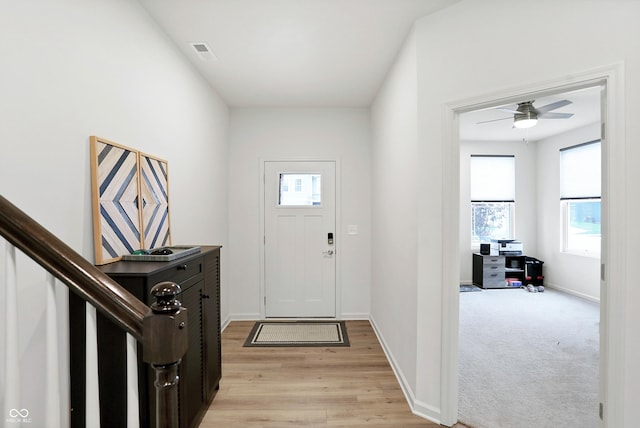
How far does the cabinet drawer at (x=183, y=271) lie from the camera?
65.8 inches

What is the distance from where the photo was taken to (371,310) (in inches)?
161

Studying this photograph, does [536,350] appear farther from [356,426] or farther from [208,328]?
[208,328]

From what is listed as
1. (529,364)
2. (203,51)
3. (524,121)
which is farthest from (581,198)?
(203,51)

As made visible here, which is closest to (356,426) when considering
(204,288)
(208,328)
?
(208,328)

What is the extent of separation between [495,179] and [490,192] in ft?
0.90

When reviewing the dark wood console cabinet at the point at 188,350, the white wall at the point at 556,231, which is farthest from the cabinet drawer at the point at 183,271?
the white wall at the point at 556,231

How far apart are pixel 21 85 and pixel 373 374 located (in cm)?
295

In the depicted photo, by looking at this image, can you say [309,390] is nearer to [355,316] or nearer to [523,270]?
[355,316]

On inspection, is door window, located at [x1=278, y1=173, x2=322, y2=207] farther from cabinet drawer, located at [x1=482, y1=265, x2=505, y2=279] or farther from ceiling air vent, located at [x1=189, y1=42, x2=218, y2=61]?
cabinet drawer, located at [x1=482, y1=265, x2=505, y2=279]

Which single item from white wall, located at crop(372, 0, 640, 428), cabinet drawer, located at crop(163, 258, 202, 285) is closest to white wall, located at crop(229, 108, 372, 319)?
white wall, located at crop(372, 0, 640, 428)

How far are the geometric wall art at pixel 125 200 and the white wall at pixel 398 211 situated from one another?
73.0 inches

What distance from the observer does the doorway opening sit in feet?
7.94

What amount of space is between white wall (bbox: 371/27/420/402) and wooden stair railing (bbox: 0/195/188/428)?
1.80m

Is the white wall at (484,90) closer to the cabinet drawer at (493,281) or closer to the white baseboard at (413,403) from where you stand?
the white baseboard at (413,403)
